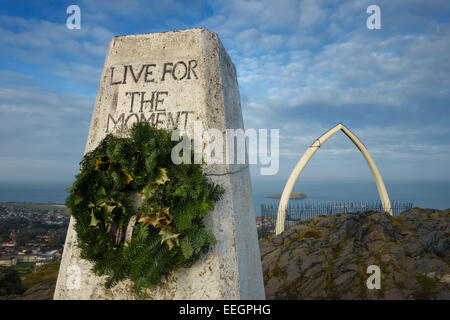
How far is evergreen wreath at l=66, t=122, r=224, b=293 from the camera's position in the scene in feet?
9.44

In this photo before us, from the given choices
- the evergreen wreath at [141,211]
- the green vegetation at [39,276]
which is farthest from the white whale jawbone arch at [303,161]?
the evergreen wreath at [141,211]

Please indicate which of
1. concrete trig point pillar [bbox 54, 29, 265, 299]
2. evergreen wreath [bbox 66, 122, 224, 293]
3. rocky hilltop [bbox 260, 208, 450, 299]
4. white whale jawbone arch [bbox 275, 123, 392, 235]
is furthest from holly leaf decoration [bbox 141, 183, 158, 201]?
white whale jawbone arch [bbox 275, 123, 392, 235]

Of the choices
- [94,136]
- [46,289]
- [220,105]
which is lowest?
[46,289]

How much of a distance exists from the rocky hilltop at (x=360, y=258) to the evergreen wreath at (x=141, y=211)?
5.66 meters

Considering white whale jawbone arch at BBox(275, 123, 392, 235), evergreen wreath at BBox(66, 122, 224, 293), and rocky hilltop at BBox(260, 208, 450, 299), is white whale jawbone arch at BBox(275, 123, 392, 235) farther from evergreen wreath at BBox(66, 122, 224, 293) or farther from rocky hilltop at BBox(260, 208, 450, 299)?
evergreen wreath at BBox(66, 122, 224, 293)

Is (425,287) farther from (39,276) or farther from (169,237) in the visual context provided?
(39,276)

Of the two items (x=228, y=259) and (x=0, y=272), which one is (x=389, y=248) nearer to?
(x=228, y=259)

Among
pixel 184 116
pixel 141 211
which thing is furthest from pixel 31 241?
pixel 184 116

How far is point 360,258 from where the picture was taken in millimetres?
8445

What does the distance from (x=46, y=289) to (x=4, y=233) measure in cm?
255

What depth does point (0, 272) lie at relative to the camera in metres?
7.04

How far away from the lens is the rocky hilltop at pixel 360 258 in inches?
288
